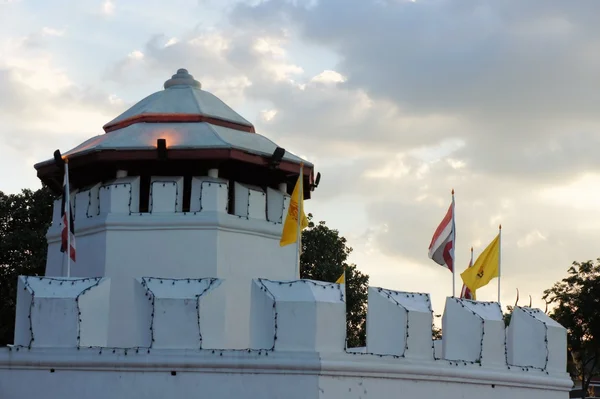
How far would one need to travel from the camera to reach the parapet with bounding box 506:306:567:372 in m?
17.7

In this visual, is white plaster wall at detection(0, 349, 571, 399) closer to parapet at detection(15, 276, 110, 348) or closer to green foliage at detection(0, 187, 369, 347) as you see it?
parapet at detection(15, 276, 110, 348)

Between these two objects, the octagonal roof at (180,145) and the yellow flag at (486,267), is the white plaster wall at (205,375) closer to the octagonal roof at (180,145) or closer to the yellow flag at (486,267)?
the octagonal roof at (180,145)

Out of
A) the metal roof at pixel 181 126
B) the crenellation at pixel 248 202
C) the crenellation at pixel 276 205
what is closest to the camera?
the metal roof at pixel 181 126

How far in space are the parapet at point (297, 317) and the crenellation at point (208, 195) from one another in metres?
3.60

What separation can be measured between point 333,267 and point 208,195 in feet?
69.5

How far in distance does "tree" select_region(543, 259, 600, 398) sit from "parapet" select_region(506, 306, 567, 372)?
32.6 m

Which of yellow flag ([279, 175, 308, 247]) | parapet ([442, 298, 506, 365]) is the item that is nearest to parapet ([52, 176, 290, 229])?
yellow flag ([279, 175, 308, 247])

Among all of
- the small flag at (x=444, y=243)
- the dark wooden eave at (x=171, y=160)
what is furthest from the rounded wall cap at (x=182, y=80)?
the small flag at (x=444, y=243)

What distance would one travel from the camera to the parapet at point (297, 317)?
14516mm

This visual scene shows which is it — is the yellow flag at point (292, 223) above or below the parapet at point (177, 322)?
above

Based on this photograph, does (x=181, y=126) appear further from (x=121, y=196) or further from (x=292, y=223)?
(x=292, y=223)

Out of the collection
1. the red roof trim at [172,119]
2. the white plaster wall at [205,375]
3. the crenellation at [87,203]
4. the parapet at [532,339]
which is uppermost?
the red roof trim at [172,119]

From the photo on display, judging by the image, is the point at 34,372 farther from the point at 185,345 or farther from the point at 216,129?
the point at 216,129

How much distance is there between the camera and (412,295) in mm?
16062
